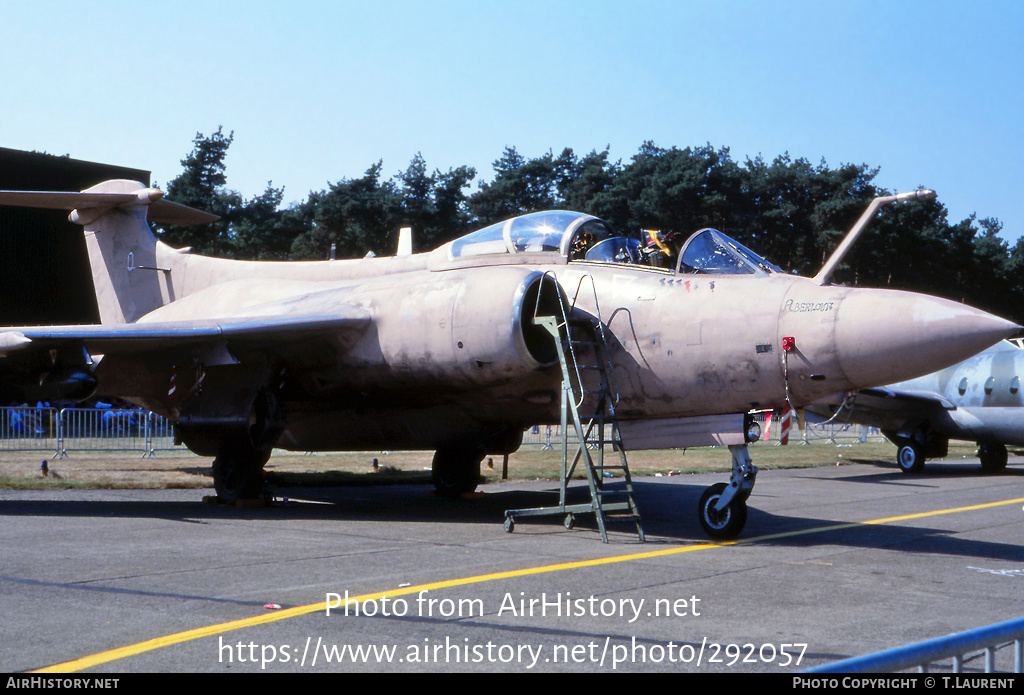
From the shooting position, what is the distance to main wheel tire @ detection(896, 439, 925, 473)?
20125 millimetres

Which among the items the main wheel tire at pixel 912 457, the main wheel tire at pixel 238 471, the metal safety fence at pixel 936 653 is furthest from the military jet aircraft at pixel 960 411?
the metal safety fence at pixel 936 653

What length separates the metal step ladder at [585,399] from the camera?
902 centimetres

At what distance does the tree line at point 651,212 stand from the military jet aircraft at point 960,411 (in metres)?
30.2

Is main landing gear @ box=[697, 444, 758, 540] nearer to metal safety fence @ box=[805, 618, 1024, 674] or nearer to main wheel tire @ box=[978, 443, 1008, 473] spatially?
metal safety fence @ box=[805, 618, 1024, 674]

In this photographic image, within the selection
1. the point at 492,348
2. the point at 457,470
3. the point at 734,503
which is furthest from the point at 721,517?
the point at 457,470

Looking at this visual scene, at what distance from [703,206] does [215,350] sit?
43676 mm

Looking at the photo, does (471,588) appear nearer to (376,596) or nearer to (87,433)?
(376,596)

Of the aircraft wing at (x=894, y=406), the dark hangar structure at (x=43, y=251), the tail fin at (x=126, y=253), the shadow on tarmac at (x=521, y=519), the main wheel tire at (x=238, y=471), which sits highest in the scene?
the dark hangar structure at (x=43, y=251)

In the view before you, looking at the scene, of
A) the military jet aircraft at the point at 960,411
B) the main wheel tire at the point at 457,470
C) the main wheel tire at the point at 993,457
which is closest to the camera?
the main wheel tire at the point at 457,470

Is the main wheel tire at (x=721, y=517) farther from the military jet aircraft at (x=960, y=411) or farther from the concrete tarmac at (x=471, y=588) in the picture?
the military jet aircraft at (x=960, y=411)

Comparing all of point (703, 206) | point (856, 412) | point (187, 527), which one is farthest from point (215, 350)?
point (703, 206)

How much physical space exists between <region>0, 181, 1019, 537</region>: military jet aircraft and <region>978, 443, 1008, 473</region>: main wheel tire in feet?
43.1

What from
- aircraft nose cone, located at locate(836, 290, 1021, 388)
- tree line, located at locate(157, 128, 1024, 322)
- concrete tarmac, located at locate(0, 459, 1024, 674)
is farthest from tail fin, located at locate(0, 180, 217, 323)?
tree line, located at locate(157, 128, 1024, 322)

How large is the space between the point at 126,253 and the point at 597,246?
9.53 metres
